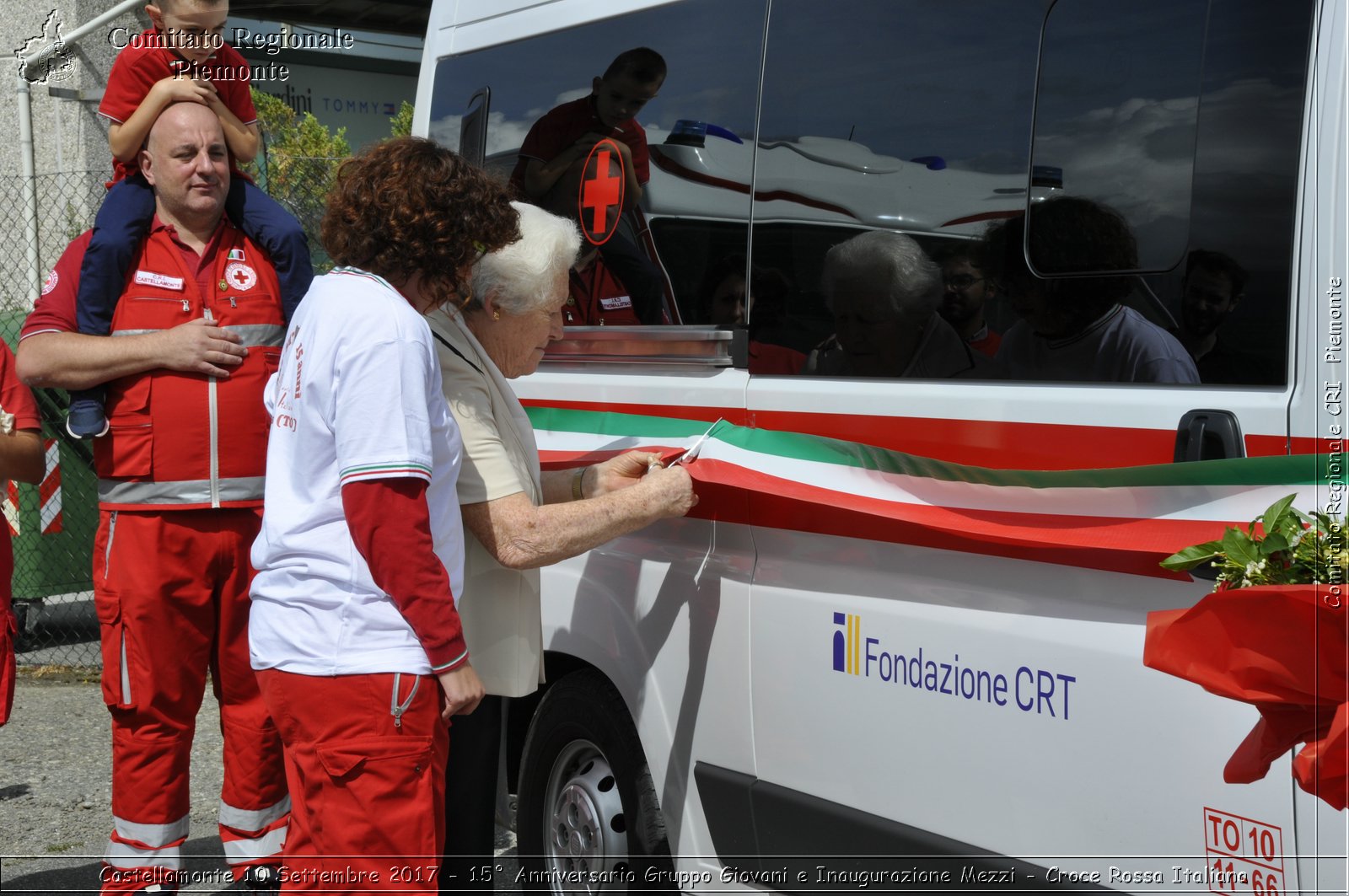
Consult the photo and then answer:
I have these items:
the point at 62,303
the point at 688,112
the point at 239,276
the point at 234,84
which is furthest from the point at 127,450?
the point at 688,112

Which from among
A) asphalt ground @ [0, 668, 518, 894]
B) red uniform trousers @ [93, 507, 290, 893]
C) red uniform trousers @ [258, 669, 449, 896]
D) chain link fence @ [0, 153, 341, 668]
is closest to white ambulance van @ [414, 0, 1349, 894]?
red uniform trousers @ [258, 669, 449, 896]

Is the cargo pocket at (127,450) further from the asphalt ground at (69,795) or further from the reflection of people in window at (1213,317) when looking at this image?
the reflection of people in window at (1213,317)

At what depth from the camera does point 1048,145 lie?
2.20 meters

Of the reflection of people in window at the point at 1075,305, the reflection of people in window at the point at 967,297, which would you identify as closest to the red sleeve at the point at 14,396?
the reflection of people in window at the point at 967,297

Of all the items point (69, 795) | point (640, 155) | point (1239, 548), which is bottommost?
point (69, 795)

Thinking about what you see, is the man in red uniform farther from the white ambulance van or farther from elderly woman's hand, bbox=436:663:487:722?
elderly woman's hand, bbox=436:663:487:722

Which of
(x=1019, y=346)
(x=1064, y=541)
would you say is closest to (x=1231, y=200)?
(x=1019, y=346)

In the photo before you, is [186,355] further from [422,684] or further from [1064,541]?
[1064,541]

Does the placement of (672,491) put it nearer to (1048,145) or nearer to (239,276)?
(1048,145)

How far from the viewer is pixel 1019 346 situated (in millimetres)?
2242

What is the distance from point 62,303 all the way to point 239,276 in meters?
0.46

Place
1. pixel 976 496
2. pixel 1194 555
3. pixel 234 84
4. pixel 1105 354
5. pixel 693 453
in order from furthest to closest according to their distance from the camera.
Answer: pixel 234 84 < pixel 693 453 < pixel 976 496 < pixel 1105 354 < pixel 1194 555

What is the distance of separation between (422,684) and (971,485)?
1.05 meters

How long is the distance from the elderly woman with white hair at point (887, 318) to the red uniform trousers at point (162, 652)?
1.78 metres
